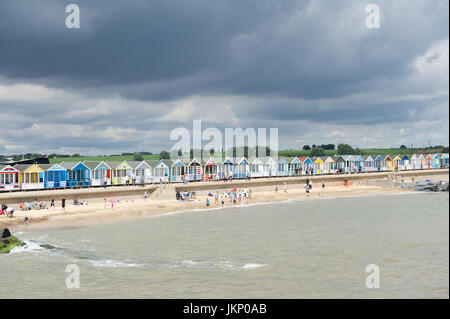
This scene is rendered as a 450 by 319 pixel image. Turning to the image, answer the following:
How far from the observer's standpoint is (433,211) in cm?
3941

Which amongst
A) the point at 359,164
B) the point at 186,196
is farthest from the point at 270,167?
the point at 359,164

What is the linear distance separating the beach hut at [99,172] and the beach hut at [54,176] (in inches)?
138

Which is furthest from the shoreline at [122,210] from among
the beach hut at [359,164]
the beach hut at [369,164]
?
the beach hut at [369,164]

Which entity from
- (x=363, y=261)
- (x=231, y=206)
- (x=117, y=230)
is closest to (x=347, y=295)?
(x=363, y=261)

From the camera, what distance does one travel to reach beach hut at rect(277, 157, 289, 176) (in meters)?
78.3

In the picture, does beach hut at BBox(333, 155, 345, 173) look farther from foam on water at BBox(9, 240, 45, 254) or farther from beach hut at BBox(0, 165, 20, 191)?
foam on water at BBox(9, 240, 45, 254)

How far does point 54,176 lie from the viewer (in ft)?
166

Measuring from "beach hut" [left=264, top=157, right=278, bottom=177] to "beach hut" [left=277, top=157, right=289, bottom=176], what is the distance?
95 cm

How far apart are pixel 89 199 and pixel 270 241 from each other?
29.0m

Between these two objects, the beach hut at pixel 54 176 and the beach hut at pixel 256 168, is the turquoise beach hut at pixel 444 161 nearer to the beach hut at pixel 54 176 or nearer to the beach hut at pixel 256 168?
the beach hut at pixel 256 168

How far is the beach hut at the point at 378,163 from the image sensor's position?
9638cm

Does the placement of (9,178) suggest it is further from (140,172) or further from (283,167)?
(283,167)

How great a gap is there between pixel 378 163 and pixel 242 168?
136 ft
